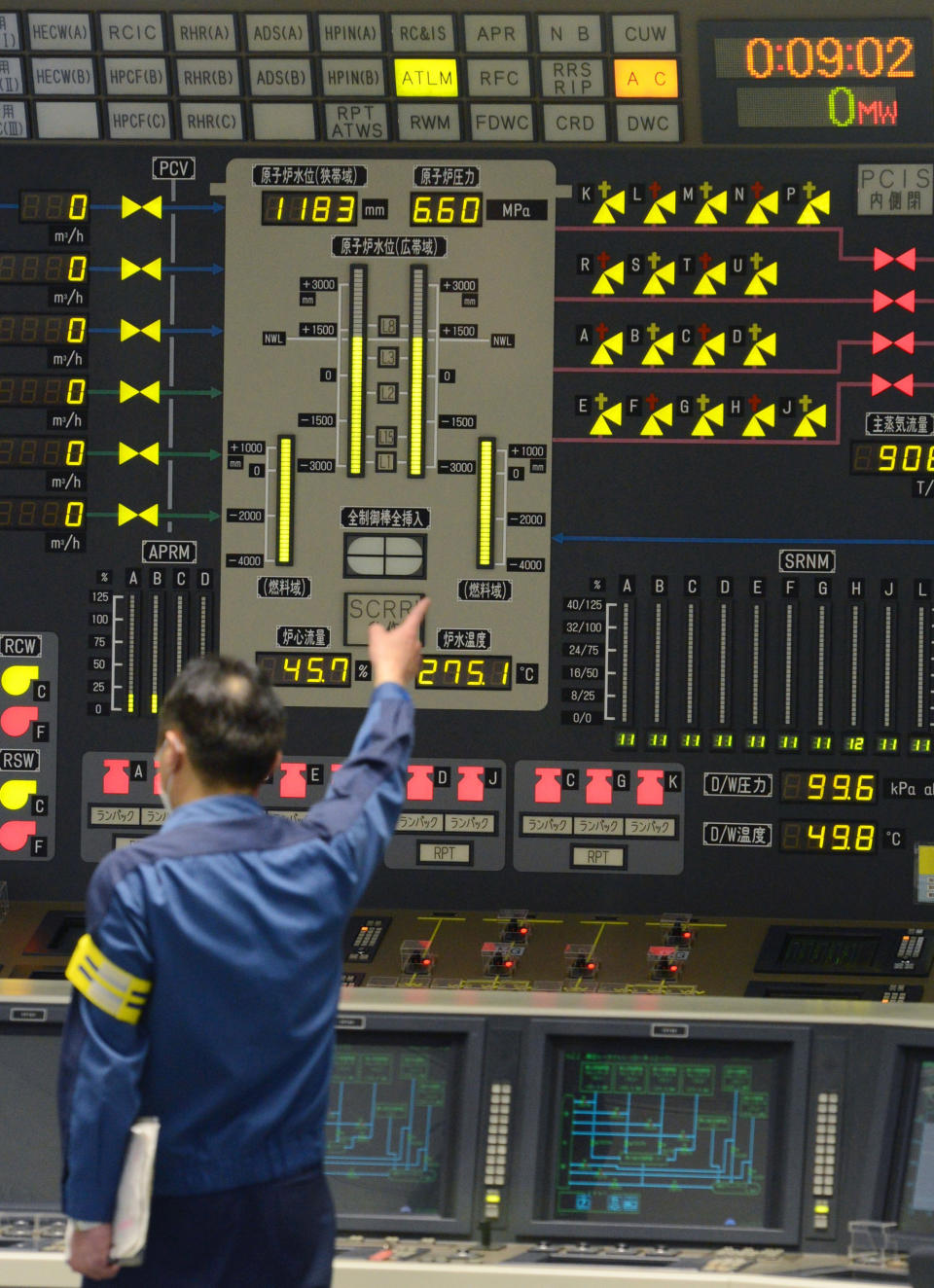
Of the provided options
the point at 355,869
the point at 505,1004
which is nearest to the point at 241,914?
the point at 355,869

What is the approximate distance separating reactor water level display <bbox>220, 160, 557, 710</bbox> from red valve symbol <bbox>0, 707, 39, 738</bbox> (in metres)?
0.58

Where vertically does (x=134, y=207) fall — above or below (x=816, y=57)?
below

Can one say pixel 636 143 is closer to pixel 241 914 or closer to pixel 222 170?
pixel 222 170

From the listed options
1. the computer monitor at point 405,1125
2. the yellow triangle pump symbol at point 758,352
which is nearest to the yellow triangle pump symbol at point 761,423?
the yellow triangle pump symbol at point 758,352

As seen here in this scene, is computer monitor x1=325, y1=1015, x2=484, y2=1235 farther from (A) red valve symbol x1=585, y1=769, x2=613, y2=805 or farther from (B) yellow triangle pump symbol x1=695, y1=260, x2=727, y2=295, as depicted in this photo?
(B) yellow triangle pump symbol x1=695, y1=260, x2=727, y2=295

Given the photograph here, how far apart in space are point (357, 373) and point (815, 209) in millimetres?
1310

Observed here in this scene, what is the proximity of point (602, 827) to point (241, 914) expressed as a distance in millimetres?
2643

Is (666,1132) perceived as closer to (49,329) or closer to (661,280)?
(661,280)

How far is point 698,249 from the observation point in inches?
187

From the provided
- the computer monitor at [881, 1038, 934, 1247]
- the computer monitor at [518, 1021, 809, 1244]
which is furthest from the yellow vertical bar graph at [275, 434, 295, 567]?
the computer monitor at [881, 1038, 934, 1247]

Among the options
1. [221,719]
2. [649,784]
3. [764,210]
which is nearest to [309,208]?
[764,210]

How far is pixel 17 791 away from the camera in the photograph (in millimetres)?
4832

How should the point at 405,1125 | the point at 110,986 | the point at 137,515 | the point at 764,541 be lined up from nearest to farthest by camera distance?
1. the point at 110,986
2. the point at 405,1125
3. the point at 764,541
4. the point at 137,515

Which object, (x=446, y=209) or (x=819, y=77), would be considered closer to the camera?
(x=819, y=77)
